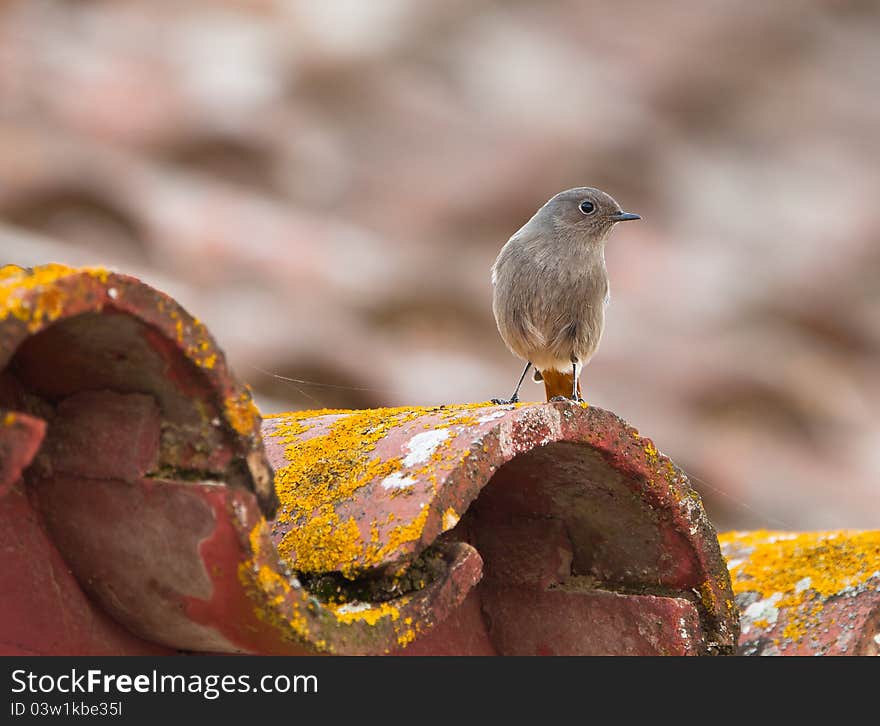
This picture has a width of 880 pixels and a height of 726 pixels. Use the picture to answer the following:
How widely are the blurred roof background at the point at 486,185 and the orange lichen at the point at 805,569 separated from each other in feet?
27.0

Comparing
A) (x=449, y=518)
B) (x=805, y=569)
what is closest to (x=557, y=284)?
(x=805, y=569)

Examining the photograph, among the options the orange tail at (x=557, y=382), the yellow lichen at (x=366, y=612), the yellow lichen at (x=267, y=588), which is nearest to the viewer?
the yellow lichen at (x=267, y=588)

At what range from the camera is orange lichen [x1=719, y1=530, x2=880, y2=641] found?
3301mm

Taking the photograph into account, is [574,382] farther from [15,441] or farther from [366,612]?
[15,441]

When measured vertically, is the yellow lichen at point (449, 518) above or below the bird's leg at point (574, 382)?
below

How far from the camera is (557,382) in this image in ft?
18.7

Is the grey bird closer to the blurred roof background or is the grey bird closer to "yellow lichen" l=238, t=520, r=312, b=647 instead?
"yellow lichen" l=238, t=520, r=312, b=647

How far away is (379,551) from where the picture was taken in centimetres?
230

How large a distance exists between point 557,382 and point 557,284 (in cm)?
84

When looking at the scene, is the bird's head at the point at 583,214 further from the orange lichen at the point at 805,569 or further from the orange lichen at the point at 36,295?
the orange lichen at the point at 36,295

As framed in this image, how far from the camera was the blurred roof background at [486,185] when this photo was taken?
42.5ft

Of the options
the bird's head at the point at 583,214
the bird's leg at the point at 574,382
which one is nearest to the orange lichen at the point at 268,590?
the bird's leg at the point at 574,382

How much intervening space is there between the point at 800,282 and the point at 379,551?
14.2 metres
